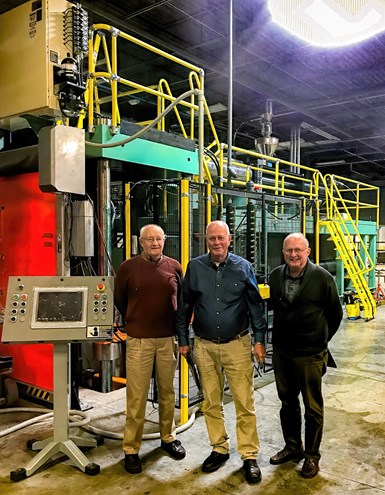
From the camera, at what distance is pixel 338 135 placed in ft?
44.6

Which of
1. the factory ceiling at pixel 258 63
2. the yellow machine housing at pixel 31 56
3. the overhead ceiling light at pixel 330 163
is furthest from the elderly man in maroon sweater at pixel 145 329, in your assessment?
the overhead ceiling light at pixel 330 163

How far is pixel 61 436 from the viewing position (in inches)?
135

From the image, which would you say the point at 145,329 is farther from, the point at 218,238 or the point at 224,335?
the point at 218,238

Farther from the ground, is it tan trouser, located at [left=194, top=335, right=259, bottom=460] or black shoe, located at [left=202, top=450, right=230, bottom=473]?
tan trouser, located at [left=194, top=335, right=259, bottom=460]

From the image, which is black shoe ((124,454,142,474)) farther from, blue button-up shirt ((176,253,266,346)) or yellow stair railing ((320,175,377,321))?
yellow stair railing ((320,175,377,321))

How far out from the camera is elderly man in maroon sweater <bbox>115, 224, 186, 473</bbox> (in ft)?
11.3

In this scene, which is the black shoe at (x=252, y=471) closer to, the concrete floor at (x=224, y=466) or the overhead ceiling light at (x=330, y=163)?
the concrete floor at (x=224, y=466)

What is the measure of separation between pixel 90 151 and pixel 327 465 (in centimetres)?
336

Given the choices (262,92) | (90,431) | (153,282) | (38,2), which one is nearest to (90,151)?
(38,2)

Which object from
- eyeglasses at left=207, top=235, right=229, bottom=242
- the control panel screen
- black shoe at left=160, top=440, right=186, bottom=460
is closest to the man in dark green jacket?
eyeglasses at left=207, top=235, right=229, bottom=242

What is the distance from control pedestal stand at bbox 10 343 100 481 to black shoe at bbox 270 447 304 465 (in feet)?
4.36

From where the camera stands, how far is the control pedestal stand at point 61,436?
331cm

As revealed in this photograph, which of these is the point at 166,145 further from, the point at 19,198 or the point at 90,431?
the point at 90,431

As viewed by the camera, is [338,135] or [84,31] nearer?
[84,31]
